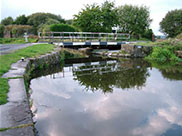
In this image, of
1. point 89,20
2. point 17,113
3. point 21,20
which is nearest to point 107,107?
point 17,113

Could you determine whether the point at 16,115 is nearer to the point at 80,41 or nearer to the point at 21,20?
the point at 80,41

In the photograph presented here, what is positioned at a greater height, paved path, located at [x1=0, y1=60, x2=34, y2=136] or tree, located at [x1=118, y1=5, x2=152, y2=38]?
tree, located at [x1=118, y1=5, x2=152, y2=38]

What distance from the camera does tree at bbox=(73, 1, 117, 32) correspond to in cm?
2067

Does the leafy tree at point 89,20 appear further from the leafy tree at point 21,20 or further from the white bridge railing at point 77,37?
the leafy tree at point 21,20

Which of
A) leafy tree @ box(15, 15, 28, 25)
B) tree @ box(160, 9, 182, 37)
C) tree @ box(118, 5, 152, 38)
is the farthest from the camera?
leafy tree @ box(15, 15, 28, 25)

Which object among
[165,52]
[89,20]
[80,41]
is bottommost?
[165,52]

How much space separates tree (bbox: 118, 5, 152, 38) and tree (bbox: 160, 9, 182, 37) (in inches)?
102

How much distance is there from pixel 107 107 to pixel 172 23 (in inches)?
1009

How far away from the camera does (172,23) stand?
25.5 meters

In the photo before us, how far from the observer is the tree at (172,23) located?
24797 millimetres

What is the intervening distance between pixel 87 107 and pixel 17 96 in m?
Answer: 1.41

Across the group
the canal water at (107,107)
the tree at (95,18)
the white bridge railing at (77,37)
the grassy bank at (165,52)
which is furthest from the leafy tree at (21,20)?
the canal water at (107,107)

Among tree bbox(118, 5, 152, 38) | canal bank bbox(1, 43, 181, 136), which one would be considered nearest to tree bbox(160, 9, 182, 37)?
tree bbox(118, 5, 152, 38)

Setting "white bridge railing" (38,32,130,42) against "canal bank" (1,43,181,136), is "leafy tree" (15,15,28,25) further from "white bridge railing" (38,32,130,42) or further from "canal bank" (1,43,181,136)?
"canal bank" (1,43,181,136)
